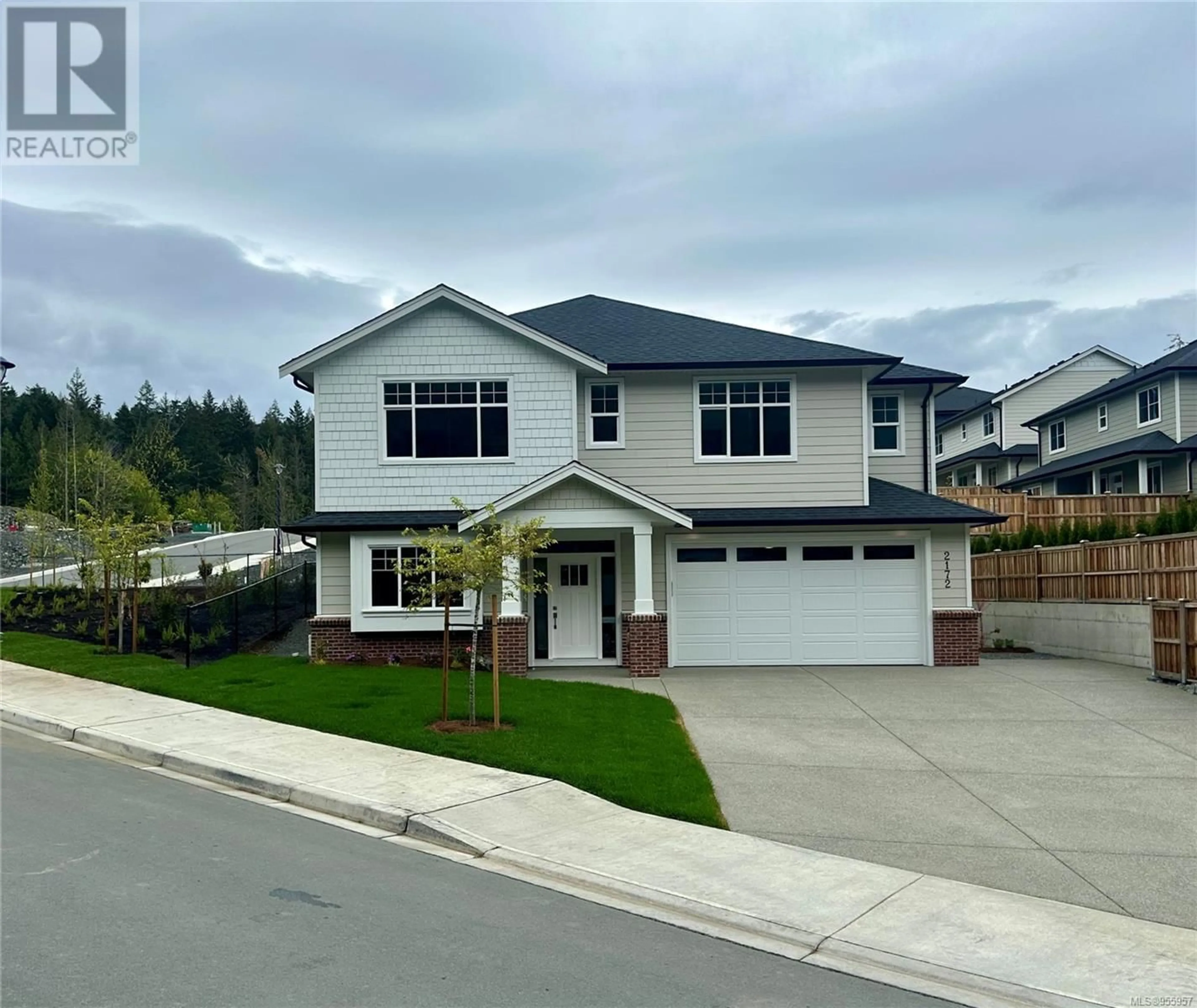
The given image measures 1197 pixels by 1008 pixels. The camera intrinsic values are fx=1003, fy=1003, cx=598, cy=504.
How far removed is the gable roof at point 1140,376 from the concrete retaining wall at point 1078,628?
15864 mm

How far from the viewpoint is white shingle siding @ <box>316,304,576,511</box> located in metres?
20.1

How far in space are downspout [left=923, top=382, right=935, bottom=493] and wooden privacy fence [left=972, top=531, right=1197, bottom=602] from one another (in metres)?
→ 2.78

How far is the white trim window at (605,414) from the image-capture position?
21.0m

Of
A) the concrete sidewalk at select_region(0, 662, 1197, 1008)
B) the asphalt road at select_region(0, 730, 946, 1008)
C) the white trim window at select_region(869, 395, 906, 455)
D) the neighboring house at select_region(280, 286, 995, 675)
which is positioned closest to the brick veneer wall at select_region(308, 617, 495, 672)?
the neighboring house at select_region(280, 286, 995, 675)

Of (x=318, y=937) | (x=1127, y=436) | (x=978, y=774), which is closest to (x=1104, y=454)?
(x=1127, y=436)

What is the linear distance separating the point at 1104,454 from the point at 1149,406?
2.35 meters

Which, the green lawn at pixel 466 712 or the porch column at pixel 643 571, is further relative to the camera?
the porch column at pixel 643 571

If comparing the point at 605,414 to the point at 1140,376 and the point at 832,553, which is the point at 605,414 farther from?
the point at 1140,376

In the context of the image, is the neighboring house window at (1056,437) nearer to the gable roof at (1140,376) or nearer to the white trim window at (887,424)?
the gable roof at (1140,376)

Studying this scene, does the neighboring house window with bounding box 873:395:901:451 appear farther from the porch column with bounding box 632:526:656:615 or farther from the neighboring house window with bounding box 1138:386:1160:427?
the neighboring house window with bounding box 1138:386:1160:427

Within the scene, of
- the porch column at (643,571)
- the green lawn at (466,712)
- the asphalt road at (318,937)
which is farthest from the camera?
the porch column at (643,571)

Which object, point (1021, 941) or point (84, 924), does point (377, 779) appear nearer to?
point (84, 924)

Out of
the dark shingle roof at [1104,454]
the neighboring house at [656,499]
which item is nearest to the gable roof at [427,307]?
the neighboring house at [656,499]

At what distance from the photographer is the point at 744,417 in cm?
2098
